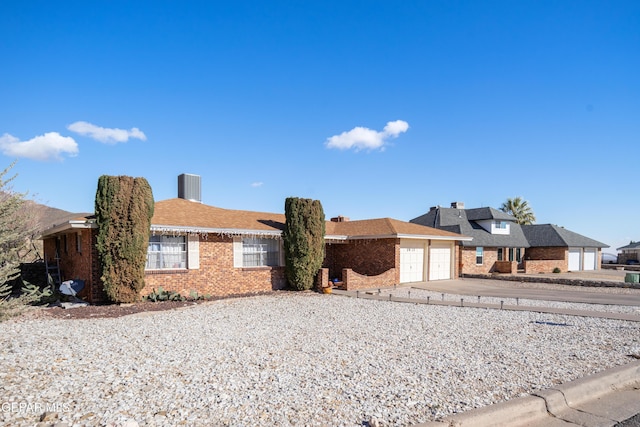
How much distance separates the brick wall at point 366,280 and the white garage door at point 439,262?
12.3 feet

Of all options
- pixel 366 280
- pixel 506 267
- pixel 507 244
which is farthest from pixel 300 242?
pixel 507 244

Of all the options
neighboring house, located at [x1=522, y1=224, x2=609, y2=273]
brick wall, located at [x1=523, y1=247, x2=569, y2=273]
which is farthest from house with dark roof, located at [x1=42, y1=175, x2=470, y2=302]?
neighboring house, located at [x1=522, y1=224, x2=609, y2=273]

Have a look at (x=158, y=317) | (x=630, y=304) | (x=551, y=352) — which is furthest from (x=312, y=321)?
(x=630, y=304)

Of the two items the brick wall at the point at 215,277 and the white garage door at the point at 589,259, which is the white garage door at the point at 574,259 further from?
the brick wall at the point at 215,277

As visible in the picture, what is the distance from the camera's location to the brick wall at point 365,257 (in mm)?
19750

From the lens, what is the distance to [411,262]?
68.8 feet

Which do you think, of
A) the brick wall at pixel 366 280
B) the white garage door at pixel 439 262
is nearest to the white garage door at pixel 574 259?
the white garage door at pixel 439 262

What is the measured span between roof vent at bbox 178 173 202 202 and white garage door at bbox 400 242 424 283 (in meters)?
10.8

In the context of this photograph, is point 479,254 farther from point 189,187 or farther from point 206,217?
point 189,187

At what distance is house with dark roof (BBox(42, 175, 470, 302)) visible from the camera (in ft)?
47.2

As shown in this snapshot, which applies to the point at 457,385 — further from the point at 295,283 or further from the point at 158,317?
the point at 295,283

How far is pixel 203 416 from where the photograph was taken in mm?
4344

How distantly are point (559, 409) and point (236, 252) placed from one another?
13.1 metres

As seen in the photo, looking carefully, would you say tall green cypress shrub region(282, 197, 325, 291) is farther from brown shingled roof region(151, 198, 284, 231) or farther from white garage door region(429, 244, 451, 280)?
white garage door region(429, 244, 451, 280)
